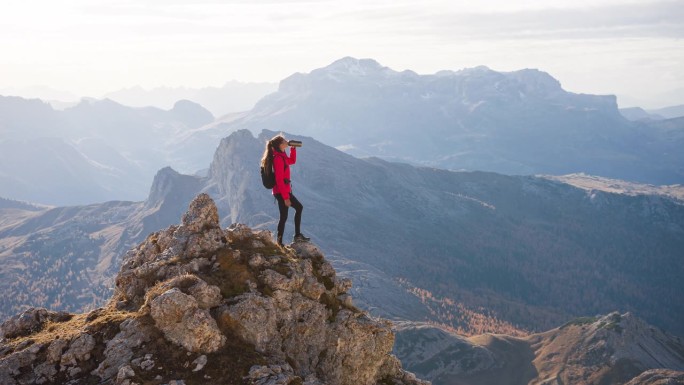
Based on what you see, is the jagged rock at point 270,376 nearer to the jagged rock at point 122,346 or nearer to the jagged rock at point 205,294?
the jagged rock at point 205,294

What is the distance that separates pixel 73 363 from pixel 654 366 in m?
160

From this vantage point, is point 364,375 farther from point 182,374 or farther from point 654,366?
point 654,366

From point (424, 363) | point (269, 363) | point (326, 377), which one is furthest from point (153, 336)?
point (424, 363)

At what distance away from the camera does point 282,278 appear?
91.7 feet

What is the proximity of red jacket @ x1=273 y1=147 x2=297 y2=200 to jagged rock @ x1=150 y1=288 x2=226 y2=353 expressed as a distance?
886 cm

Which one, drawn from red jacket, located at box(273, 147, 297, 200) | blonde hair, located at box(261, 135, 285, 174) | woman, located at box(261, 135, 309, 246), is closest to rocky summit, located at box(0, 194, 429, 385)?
woman, located at box(261, 135, 309, 246)

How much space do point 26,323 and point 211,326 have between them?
988cm

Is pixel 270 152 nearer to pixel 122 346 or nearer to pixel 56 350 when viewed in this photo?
pixel 122 346

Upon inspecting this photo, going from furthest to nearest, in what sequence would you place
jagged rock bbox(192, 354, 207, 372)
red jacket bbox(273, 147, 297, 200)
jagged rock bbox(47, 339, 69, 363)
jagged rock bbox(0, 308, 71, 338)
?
red jacket bbox(273, 147, 297, 200) < jagged rock bbox(0, 308, 71, 338) < jagged rock bbox(47, 339, 69, 363) < jagged rock bbox(192, 354, 207, 372)

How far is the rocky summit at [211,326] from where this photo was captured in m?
22.9

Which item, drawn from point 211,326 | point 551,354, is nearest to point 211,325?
point 211,326

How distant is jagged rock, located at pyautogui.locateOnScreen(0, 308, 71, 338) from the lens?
26.8 metres

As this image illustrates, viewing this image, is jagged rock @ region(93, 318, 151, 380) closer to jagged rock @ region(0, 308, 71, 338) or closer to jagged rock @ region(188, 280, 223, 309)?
jagged rock @ region(188, 280, 223, 309)

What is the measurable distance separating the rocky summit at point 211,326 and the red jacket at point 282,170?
103 inches
